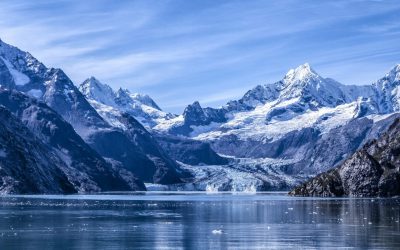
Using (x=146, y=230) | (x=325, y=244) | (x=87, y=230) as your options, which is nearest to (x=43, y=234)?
(x=87, y=230)

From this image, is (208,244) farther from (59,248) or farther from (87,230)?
(87,230)

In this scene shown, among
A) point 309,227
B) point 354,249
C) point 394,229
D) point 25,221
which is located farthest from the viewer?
point 25,221

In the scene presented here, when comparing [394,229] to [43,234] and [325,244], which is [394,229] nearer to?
[325,244]

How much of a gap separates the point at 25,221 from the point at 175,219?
96.9 feet

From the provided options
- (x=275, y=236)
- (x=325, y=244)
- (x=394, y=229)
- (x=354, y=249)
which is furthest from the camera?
(x=394, y=229)

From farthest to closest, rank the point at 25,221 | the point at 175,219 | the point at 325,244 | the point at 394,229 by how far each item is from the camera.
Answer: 1. the point at 175,219
2. the point at 25,221
3. the point at 394,229
4. the point at 325,244

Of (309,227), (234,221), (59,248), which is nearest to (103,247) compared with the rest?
(59,248)

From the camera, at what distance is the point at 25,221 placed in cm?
14388

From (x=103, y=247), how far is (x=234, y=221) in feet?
179

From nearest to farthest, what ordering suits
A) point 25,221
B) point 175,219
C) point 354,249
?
point 354,249, point 25,221, point 175,219

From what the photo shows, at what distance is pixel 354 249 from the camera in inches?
3787

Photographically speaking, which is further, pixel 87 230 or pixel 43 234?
pixel 87 230

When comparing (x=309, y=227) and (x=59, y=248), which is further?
(x=309, y=227)

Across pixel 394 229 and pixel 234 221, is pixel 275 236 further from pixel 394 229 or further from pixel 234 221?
pixel 234 221
